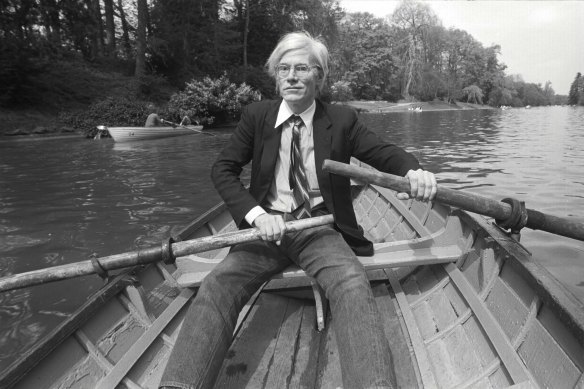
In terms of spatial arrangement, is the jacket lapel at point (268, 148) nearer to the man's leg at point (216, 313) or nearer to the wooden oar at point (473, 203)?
the man's leg at point (216, 313)

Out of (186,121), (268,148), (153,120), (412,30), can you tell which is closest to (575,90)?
(412,30)

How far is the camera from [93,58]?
1075 inches

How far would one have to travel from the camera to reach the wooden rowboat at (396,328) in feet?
6.62

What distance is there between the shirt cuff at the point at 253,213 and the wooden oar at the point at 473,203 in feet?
1.93

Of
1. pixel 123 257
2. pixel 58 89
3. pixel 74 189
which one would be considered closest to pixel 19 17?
pixel 58 89

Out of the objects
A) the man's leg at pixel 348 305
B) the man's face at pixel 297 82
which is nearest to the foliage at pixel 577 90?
the man's face at pixel 297 82

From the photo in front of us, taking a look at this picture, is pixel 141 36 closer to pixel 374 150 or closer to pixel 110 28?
pixel 110 28

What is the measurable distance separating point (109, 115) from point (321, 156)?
68.7 ft

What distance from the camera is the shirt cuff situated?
8.52ft

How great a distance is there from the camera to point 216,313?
2.17m

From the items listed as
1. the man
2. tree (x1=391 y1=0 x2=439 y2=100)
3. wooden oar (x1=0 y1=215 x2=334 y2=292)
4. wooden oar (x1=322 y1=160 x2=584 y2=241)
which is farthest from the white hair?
tree (x1=391 y1=0 x2=439 y2=100)

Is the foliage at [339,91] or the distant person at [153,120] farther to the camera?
the foliage at [339,91]

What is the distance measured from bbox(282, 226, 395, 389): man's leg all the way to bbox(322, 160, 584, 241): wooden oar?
0.50 meters

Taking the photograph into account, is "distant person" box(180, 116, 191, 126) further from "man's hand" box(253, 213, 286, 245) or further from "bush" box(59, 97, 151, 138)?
"man's hand" box(253, 213, 286, 245)
